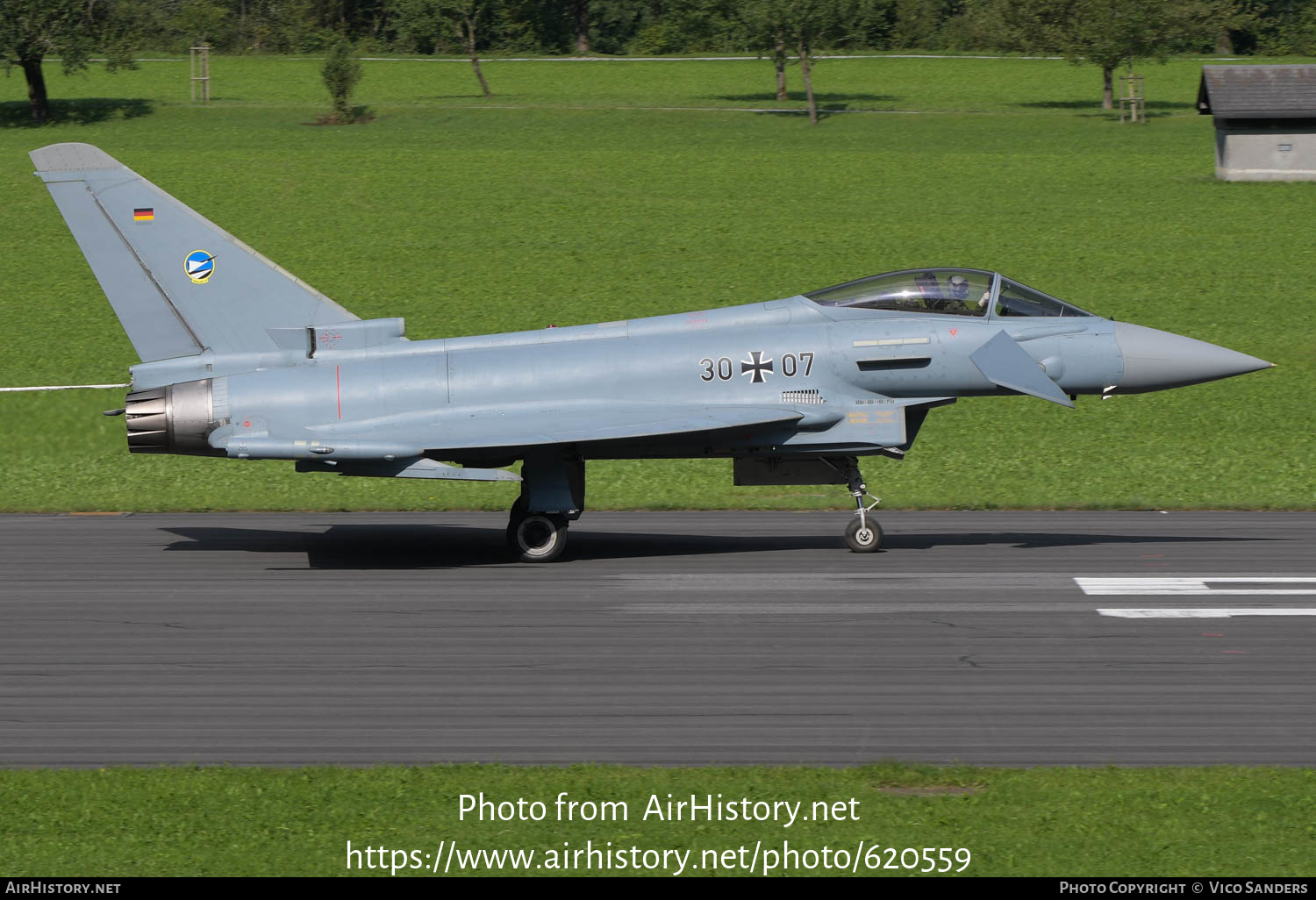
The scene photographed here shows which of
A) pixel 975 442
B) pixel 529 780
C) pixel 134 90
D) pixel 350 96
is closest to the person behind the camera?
pixel 529 780

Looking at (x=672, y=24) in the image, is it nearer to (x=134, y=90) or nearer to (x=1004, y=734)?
(x=134, y=90)

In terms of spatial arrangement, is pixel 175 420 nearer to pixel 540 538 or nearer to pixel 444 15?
pixel 540 538

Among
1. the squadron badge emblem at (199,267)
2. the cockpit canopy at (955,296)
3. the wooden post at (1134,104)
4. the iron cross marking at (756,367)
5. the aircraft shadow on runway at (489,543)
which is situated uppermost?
the wooden post at (1134,104)

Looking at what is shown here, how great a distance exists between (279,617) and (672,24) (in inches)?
3025

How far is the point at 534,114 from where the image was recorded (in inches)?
2317

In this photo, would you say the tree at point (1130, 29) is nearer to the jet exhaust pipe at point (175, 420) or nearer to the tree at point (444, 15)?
the tree at point (444, 15)

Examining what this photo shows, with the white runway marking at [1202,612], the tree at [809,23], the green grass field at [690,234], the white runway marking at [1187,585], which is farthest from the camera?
the tree at [809,23]

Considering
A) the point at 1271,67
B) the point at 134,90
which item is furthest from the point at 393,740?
the point at 134,90

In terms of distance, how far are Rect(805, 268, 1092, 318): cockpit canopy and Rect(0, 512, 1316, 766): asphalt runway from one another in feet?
8.80

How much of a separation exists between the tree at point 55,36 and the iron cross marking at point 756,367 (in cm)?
4601

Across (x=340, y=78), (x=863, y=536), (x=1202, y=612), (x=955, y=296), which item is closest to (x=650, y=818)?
(x=1202, y=612)

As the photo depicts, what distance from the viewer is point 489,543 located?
17328 mm

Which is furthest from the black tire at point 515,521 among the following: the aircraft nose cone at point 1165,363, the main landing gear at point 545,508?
the aircraft nose cone at point 1165,363

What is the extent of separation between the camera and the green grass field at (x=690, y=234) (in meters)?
21.0
